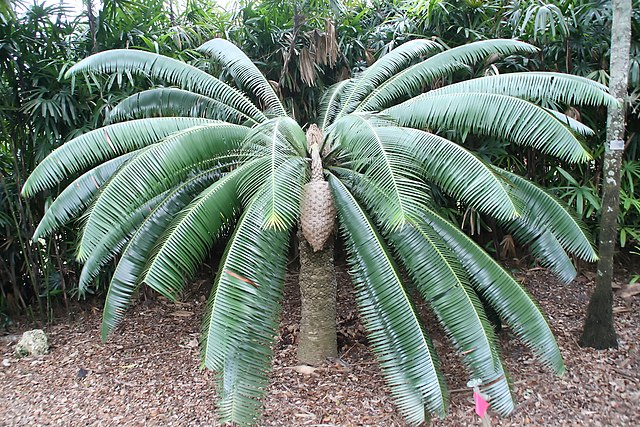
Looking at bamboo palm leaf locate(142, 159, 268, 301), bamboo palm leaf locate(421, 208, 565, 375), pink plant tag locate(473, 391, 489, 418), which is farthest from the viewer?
bamboo palm leaf locate(421, 208, 565, 375)

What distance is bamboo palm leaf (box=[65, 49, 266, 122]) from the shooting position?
275 cm

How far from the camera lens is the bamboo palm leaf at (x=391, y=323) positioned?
7.06ft

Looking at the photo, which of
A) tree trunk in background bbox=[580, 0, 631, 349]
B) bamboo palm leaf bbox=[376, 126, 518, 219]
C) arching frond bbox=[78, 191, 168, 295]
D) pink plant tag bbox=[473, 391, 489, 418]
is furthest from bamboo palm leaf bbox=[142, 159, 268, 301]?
tree trunk in background bbox=[580, 0, 631, 349]

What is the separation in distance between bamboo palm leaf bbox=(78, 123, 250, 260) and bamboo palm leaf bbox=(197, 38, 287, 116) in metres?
0.95

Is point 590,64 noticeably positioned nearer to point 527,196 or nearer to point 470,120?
point 527,196

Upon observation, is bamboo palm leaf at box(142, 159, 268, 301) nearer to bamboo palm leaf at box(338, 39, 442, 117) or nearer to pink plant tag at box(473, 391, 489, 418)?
bamboo palm leaf at box(338, 39, 442, 117)

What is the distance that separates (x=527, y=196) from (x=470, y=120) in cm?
70

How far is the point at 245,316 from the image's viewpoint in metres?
2.03

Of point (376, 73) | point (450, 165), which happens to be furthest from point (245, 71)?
point (450, 165)

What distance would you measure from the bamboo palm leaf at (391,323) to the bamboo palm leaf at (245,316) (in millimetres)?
428

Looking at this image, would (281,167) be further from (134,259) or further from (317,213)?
(134,259)

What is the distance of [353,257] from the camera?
244 centimetres

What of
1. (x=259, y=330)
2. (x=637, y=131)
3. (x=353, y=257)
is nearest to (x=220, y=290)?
(x=259, y=330)

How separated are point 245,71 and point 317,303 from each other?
1.85 metres
